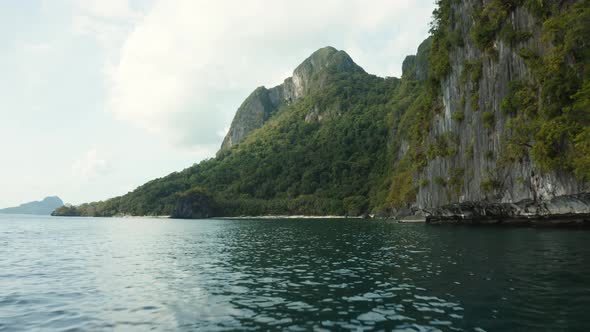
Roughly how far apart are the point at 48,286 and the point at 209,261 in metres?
11.6

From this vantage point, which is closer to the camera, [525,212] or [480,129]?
[525,212]

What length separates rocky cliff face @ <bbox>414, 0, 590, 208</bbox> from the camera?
172ft

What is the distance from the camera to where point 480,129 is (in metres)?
62.8

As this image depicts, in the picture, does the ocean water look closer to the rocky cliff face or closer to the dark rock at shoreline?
the dark rock at shoreline

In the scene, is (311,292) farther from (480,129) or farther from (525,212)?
(480,129)

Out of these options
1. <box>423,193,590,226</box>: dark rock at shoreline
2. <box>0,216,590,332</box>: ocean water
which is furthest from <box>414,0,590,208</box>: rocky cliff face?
<box>0,216,590,332</box>: ocean water

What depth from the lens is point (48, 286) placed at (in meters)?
20.4

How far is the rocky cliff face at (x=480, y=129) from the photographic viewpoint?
52344 mm

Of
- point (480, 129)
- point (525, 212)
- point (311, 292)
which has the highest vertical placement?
point (480, 129)

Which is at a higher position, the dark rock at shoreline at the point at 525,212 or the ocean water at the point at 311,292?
the dark rock at shoreline at the point at 525,212

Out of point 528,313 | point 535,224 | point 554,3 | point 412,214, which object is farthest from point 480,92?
point 528,313

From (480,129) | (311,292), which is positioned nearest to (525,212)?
(480,129)

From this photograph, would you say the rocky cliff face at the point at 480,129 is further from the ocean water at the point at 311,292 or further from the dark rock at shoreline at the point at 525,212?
the ocean water at the point at 311,292

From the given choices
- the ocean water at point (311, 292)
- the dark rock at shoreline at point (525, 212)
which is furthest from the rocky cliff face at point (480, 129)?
the ocean water at point (311, 292)
